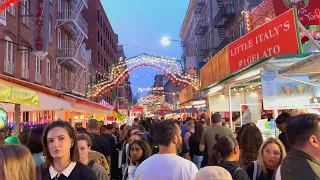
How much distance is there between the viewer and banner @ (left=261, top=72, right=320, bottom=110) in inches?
303

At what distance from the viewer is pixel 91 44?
4847 centimetres

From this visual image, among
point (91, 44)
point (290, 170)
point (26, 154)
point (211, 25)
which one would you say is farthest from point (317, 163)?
point (91, 44)

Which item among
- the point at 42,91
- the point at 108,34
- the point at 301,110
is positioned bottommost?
the point at 301,110

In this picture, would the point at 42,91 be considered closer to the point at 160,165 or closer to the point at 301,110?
the point at 301,110

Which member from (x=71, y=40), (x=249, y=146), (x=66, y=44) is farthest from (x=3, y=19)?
(x=249, y=146)

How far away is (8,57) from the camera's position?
18.9m

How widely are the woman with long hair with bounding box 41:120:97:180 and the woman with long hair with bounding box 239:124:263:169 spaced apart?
254cm

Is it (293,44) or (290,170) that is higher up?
(293,44)

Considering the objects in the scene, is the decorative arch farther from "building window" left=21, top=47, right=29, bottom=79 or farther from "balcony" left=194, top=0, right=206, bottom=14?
"balcony" left=194, top=0, right=206, bottom=14

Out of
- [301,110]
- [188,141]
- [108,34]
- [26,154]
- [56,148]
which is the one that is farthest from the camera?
[108,34]

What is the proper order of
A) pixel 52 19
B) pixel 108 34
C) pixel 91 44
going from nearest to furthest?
1. pixel 52 19
2. pixel 91 44
3. pixel 108 34

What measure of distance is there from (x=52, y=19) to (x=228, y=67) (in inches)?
750

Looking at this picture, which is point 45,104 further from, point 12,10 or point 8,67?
→ point 12,10

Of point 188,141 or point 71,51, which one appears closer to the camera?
point 188,141
